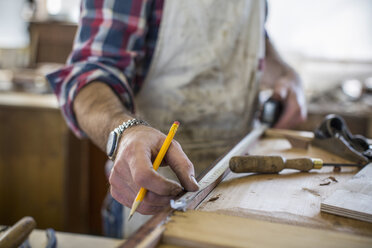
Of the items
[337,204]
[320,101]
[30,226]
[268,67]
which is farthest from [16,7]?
[337,204]

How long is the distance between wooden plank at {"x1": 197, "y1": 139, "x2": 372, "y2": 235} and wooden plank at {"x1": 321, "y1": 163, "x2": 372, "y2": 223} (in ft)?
0.04

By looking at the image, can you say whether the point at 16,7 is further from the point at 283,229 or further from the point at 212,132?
the point at 283,229

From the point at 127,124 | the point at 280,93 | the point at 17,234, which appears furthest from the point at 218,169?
the point at 280,93

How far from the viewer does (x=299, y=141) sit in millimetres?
1123

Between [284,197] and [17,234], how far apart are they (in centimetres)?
57

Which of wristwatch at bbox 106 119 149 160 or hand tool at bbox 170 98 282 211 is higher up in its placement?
wristwatch at bbox 106 119 149 160

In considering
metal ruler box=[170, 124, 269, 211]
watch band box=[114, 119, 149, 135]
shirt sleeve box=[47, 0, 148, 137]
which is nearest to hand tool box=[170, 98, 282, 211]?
metal ruler box=[170, 124, 269, 211]

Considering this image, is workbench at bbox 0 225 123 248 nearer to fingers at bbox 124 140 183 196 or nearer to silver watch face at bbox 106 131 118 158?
silver watch face at bbox 106 131 118 158

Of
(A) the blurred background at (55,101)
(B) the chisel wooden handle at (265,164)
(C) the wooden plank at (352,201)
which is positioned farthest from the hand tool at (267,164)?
(A) the blurred background at (55,101)

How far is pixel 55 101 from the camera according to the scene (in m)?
2.54

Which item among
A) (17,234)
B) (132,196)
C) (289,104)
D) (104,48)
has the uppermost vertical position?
(104,48)

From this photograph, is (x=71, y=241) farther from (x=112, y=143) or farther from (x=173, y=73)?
(x=173, y=73)

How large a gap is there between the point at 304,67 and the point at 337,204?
10.9ft

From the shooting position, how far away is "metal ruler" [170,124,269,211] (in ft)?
1.97
